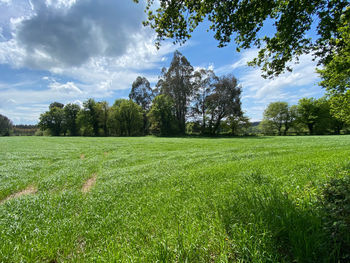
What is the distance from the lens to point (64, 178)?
6879 millimetres

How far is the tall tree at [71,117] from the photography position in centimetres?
5978

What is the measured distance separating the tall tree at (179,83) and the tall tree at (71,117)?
43427mm

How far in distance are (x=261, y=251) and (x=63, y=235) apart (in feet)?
12.8

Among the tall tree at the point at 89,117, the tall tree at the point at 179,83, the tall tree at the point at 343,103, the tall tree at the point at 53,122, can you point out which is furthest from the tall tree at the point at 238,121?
the tall tree at the point at 53,122

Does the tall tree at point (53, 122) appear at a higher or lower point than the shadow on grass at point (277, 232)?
higher

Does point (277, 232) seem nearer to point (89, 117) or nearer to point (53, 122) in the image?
point (89, 117)

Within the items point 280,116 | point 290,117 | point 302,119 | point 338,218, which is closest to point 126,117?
point 338,218

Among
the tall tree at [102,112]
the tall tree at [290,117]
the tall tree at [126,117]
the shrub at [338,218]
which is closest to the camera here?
the shrub at [338,218]

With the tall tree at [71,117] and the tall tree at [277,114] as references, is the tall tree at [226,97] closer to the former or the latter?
the tall tree at [277,114]

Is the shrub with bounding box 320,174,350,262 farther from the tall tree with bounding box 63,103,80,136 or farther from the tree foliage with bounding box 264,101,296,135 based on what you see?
the tall tree with bounding box 63,103,80,136

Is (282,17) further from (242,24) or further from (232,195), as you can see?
(232,195)

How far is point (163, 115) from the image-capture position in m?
46.8

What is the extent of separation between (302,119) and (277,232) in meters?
69.7

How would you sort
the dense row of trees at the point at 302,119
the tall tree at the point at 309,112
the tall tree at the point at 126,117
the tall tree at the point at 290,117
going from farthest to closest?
the tall tree at the point at 290,117, the tall tree at the point at 126,117, the tall tree at the point at 309,112, the dense row of trees at the point at 302,119
